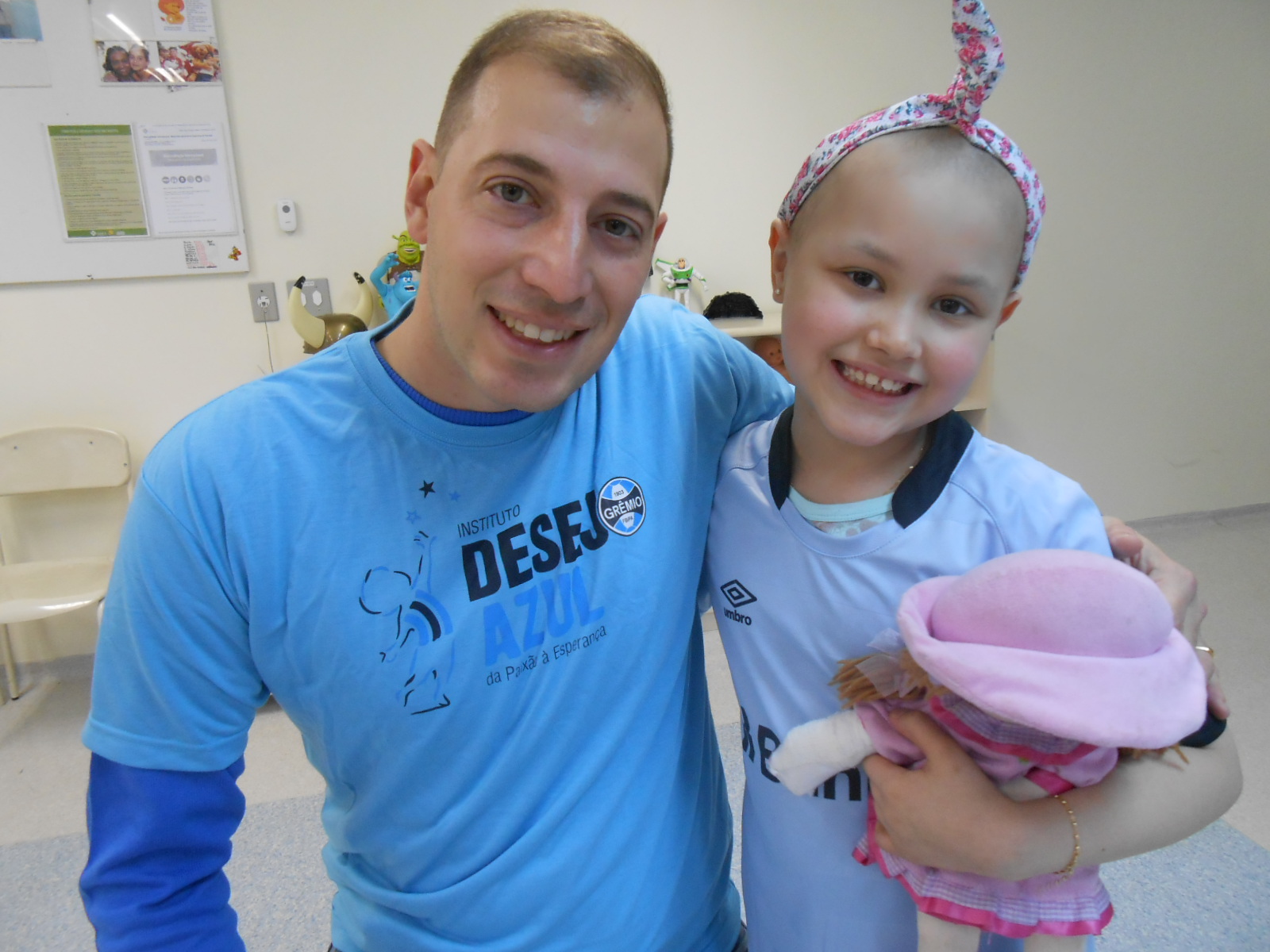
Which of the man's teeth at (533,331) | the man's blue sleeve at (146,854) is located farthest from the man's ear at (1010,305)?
the man's blue sleeve at (146,854)

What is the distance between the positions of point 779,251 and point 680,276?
7.76 ft

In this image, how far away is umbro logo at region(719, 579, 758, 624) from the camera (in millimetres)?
924

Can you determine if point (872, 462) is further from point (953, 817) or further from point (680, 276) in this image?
point (680, 276)

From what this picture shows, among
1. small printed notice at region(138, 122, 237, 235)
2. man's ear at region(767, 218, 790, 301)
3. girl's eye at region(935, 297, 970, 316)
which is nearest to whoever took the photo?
girl's eye at region(935, 297, 970, 316)

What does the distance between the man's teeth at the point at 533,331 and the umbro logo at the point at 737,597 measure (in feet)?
1.27

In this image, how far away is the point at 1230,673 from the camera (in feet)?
9.08

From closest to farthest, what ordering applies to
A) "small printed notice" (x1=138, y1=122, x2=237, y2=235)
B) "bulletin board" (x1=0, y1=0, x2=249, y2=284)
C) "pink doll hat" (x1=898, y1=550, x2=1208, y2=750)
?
"pink doll hat" (x1=898, y1=550, x2=1208, y2=750) < "bulletin board" (x1=0, y1=0, x2=249, y2=284) < "small printed notice" (x1=138, y1=122, x2=237, y2=235)

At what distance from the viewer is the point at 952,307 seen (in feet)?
2.76

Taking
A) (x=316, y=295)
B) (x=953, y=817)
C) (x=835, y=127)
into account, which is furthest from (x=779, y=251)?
(x=835, y=127)

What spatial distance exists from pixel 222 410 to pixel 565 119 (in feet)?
1.53

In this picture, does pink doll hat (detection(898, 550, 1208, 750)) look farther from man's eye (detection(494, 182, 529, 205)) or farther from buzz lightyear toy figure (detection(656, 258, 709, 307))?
buzz lightyear toy figure (detection(656, 258, 709, 307))

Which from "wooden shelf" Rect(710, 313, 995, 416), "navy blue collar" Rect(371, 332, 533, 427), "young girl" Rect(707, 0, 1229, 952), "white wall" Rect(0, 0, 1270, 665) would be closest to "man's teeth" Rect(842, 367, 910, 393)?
"young girl" Rect(707, 0, 1229, 952)

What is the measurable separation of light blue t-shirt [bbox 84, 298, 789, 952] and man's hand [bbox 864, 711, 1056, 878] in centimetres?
30

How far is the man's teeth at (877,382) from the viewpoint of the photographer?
840mm
